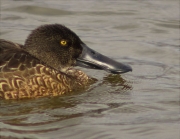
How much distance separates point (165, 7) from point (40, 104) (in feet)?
20.7

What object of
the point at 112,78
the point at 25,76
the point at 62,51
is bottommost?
the point at 112,78

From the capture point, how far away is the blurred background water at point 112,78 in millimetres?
7809

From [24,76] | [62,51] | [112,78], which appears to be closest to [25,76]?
[24,76]

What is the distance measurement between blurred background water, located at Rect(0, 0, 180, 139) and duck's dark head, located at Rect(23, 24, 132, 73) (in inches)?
12.7

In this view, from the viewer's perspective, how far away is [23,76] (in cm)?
874

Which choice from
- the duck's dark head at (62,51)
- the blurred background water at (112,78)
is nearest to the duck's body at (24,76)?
the blurred background water at (112,78)

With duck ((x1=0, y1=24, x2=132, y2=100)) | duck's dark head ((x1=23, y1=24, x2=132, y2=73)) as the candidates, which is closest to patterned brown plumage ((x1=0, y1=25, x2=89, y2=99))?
duck ((x1=0, y1=24, x2=132, y2=100))

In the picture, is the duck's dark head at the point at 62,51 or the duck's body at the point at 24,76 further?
the duck's dark head at the point at 62,51

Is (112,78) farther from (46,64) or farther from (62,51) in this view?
(46,64)

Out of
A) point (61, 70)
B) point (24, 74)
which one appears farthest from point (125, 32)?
point (24, 74)

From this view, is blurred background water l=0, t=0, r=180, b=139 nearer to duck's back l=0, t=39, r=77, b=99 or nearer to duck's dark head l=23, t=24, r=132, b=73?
duck's back l=0, t=39, r=77, b=99

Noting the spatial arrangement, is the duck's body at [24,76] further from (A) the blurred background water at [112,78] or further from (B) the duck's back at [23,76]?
(A) the blurred background water at [112,78]

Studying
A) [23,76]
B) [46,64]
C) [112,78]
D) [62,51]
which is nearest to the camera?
[23,76]

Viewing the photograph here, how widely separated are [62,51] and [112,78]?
1040 mm
